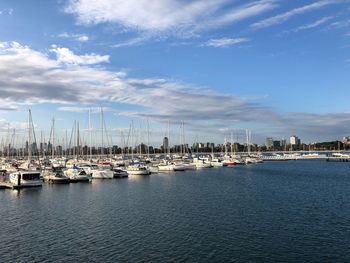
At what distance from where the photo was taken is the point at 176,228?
3906 cm

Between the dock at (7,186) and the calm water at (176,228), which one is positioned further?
the dock at (7,186)

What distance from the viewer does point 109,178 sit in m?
99.4

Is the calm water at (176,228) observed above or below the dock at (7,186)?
below

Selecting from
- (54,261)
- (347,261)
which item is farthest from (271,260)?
(54,261)

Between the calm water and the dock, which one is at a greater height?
the dock

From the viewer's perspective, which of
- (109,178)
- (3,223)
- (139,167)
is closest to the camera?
(3,223)

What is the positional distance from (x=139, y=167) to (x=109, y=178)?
547 inches

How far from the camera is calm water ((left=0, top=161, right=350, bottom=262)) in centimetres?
3017

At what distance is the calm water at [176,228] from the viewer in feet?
99.0

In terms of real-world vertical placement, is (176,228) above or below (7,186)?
below

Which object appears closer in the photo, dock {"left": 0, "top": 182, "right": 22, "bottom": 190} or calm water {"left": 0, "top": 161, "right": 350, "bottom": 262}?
calm water {"left": 0, "top": 161, "right": 350, "bottom": 262}

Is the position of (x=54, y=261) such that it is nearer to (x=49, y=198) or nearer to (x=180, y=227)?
(x=180, y=227)

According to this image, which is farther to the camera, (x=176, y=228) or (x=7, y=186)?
(x=7, y=186)

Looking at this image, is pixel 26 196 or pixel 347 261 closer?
pixel 347 261
